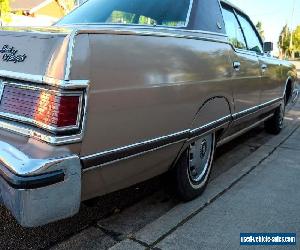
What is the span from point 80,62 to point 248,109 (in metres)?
2.63

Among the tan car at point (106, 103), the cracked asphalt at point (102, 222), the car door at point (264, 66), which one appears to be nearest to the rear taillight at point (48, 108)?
the tan car at point (106, 103)

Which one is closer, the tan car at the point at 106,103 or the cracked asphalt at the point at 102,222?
the tan car at the point at 106,103

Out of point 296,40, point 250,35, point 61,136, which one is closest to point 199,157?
point 61,136

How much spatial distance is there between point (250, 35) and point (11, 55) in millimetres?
3479

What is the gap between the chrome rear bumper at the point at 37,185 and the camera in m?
2.11

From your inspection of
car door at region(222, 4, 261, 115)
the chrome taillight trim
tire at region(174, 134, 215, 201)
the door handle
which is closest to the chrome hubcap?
tire at region(174, 134, 215, 201)

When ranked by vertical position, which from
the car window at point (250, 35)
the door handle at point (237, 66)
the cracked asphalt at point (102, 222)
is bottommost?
the cracked asphalt at point (102, 222)

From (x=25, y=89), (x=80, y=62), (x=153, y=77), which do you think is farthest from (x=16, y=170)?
(x=153, y=77)

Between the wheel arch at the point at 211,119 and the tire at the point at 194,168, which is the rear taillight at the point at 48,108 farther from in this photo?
the tire at the point at 194,168

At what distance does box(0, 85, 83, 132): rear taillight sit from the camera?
2.17 m

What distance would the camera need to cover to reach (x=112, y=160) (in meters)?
2.46

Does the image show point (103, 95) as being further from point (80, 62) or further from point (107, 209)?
point (107, 209)

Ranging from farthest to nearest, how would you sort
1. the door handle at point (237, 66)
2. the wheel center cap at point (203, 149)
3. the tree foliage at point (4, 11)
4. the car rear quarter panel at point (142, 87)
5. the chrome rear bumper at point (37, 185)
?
the tree foliage at point (4, 11) < the door handle at point (237, 66) < the wheel center cap at point (203, 149) < the car rear quarter panel at point (142, 87) < the chrome rear bumper at point (37, 185)

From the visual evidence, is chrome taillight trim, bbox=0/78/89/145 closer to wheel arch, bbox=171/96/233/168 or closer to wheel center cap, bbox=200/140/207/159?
wheel arch, bbox=171/96/233/168
